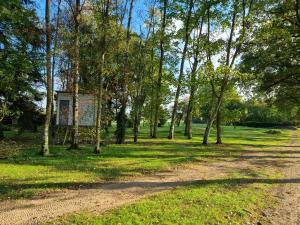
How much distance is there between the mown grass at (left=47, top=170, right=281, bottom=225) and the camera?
7.30 metres

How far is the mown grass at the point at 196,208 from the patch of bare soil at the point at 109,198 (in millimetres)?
432

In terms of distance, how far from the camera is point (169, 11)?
29906 millimetres

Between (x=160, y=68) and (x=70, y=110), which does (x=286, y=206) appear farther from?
(x=160, y=68)

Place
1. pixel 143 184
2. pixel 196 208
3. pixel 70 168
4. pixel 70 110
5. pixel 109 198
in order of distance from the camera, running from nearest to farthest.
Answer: pixel 196 208, pixel 109 198, pixel 143 184, pixel 70 168, pixel 70 110

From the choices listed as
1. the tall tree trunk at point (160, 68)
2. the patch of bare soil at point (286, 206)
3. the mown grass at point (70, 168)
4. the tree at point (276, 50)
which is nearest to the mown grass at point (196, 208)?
the patch of bare soil at point (286, 206)

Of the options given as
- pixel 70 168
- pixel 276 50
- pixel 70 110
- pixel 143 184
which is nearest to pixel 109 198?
pixel 143 184

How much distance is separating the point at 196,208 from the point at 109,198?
2.26 metres

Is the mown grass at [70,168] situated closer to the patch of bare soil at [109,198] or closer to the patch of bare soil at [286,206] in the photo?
the patch of bare soil at [109,198]

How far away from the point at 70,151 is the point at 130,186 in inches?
343

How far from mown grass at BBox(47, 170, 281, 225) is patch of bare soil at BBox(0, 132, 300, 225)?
0.43m

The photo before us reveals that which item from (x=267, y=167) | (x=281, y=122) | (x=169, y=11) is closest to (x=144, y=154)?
(x=267, y=167)

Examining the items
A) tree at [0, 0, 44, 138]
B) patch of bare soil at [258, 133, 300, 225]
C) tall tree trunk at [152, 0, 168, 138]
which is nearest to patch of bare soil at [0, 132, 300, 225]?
patch of bare soil at [258, 133, 300, 225]

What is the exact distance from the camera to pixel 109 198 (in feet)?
29.5

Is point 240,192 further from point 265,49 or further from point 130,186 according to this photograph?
point 265,49
